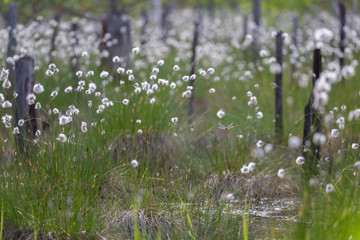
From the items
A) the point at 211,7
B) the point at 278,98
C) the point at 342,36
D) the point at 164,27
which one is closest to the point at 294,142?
the point at 278,98

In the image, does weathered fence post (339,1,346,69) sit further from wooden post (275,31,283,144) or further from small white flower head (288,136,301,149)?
small white flower head (288,136,301,149)

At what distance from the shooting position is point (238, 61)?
11.6m

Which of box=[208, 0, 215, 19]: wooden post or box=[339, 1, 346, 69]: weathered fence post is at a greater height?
box=[208, 0, 215, 19]: wooden post

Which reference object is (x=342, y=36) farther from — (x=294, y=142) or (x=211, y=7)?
(x=211, y=7)

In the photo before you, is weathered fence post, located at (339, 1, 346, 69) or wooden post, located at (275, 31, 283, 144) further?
weathered fence post, located at (339, 1, 346, 69)

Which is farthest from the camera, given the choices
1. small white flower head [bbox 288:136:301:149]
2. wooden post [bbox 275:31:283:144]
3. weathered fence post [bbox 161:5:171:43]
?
weathered fence post [bbox 161:5:171:43]

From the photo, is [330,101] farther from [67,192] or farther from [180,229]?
[67,192]

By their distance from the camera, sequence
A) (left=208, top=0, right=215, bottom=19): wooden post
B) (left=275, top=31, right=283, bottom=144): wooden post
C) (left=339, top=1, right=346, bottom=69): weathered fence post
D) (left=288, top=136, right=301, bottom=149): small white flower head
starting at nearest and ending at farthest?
(left=288, top=136, right=301, bottom=149): small white flower head < (left=275, top=31, right=283, bottom=144): wooden post < (left=339, top=1, right=346, bottom=69): weathered fence post < (left=208, top=0, right=215, bottom=19): wooden post

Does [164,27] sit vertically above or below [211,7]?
below

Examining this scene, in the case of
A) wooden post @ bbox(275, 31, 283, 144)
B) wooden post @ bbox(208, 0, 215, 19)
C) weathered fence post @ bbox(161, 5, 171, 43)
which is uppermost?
wooden post @ bbox(208, 0, 215, 19)

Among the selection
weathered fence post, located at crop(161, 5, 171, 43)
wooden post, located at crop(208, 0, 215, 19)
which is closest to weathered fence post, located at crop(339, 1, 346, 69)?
weathered fence post, located at crop(161, 5, 171, 43)

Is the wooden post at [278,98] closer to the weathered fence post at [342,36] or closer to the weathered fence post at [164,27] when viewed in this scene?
the weathered fence post at [342,36]

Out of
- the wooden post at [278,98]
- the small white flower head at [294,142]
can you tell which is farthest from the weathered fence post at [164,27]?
the small white flower head at [294,142]

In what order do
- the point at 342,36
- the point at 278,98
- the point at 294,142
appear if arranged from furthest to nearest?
the point at 342,36 → the point at 278,98 → the point at 294,142
